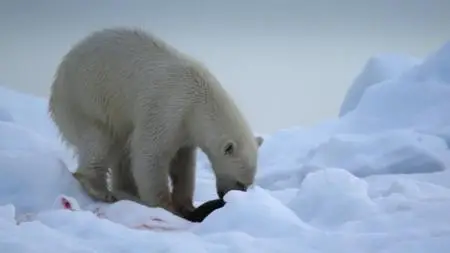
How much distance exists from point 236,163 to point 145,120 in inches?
29.4

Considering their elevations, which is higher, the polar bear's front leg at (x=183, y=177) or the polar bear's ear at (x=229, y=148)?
the polar bear's ear at (x=229, y=148)

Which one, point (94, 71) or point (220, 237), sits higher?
point (94, 71)

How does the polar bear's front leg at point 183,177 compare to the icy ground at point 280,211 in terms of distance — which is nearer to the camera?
the icy ground at point 280,211

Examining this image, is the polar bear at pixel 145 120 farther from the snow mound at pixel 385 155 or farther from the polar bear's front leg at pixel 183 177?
the snow mound at pixel 385 155

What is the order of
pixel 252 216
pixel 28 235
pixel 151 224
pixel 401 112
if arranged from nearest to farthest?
pixel 28 235 < pixel 252 216 < pixel 151 224 < pixel 401 112

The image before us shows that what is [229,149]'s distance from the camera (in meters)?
5.57

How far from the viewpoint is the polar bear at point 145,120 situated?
563cm

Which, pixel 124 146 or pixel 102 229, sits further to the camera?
pixel 124 146

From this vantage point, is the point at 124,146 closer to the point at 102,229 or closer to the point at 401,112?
the point at 102,229

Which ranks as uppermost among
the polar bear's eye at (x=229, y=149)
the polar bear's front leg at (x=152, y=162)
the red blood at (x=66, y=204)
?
the polar bear's eye at (x=229, y=149)

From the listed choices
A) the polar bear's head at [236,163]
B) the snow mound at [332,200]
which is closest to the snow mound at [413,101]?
the polar bear's head at [236,163]

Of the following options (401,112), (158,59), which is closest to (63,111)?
(158,59)

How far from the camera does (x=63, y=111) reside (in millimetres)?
6121

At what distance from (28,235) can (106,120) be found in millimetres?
2830
